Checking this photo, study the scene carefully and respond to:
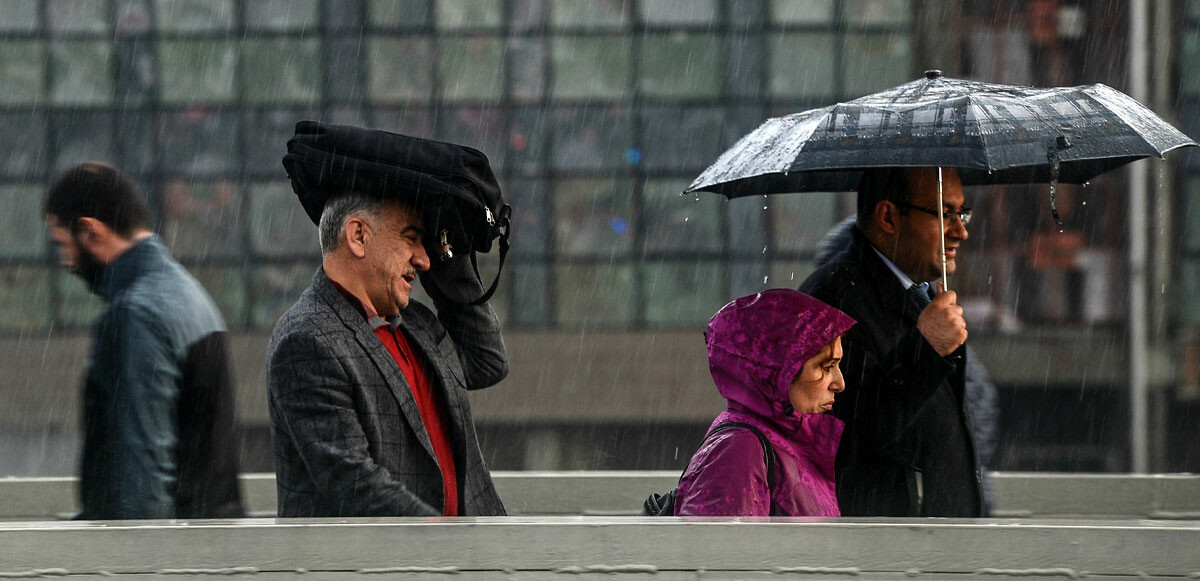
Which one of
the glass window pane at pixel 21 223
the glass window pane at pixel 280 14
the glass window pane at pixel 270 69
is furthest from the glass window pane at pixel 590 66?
the glass window pane at pixel 21 223

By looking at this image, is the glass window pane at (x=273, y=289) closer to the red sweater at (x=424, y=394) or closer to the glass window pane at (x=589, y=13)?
the glass window pane at (x=589, y=13)

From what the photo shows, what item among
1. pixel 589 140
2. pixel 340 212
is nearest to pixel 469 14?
pixel 589 140

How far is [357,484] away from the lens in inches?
108

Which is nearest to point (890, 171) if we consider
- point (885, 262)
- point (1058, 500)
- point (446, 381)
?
point (885, 262)

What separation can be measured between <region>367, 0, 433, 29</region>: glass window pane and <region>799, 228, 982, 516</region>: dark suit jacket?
349 inches

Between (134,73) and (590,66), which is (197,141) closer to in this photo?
(134,73)

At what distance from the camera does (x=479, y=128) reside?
11.7 m

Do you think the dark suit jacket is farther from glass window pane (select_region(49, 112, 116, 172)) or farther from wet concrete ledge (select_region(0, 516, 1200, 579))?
glass window pane (select_region(49, 112, 116, 172))

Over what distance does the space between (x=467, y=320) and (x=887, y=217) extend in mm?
1149

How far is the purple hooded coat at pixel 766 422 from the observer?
9.48 ft

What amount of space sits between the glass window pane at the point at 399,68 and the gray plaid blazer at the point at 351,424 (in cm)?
875

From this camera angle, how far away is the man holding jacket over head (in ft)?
9.30

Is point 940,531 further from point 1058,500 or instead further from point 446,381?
point 1058,500

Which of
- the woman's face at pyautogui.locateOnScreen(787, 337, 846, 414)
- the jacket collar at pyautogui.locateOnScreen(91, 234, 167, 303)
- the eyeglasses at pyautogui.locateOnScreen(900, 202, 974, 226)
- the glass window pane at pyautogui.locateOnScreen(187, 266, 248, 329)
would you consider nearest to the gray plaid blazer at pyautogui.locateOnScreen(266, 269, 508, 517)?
the woman's face at pyautogui.locateOnScreen(787, 337, 846, 414)
